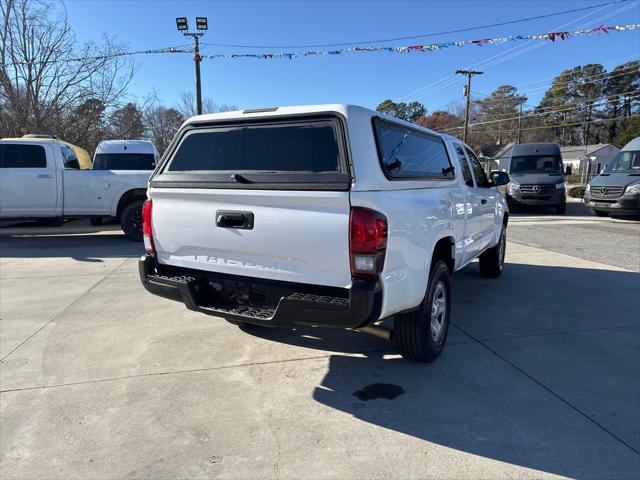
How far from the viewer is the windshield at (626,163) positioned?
49.8 ft

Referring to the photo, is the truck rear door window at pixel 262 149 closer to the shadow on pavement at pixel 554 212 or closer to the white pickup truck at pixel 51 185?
the white pickup truck at pixel 51 185

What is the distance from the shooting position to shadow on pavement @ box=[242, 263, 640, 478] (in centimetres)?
266

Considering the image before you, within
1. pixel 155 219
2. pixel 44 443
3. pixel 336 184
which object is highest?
pixel 336 184

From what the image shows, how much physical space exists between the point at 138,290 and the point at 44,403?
3.02 m

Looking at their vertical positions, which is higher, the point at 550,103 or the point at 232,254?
the point at 550,103

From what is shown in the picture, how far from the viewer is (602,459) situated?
2529mm

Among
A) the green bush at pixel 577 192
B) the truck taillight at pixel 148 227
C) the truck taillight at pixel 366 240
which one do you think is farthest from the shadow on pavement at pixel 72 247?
the green bush at pixel 577 192

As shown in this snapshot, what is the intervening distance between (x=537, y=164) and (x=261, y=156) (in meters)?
16.6

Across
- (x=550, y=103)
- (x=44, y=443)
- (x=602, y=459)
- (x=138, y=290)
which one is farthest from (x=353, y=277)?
(x=550, y=103)

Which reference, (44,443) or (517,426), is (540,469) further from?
(44,443)

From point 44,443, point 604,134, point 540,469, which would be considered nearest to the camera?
point 540,469

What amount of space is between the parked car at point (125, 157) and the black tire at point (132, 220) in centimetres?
380

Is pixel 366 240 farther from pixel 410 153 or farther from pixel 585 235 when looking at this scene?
pixel 585 235

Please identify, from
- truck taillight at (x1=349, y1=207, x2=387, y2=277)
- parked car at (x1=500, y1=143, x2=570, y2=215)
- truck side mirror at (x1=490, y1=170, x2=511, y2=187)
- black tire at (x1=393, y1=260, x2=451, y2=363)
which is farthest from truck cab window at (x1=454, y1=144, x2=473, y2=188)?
parked car at (x1=500, y1=143, x2=570, y2=215)
